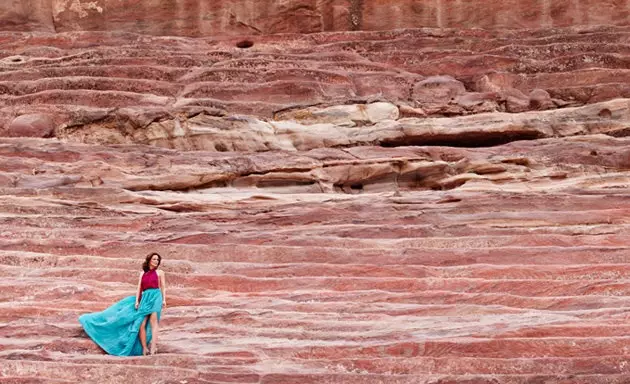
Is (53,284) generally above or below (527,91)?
below

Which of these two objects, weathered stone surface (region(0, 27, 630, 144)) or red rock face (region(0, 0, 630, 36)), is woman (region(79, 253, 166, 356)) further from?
red rock face (region(0, 0, 630, 36))

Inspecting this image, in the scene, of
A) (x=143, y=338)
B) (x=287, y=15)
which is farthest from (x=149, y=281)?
(x=287, y=15)

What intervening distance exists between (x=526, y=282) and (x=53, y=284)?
3951mm

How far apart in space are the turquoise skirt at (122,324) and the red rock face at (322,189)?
0.18 metres

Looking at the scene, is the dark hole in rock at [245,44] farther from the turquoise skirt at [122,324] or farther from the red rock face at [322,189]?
the turquoise skirt at [122,324]

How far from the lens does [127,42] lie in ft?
62.0

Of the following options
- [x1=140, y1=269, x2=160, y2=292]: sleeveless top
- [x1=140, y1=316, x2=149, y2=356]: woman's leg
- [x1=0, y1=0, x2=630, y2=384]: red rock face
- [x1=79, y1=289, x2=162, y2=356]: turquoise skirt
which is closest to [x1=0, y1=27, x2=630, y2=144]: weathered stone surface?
[x1=0, y1=0, x2=630, y2=384]: red rock face

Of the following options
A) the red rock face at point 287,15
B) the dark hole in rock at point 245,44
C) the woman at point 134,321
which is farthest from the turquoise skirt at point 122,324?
the red rock face at point 287,15

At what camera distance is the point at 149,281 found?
9.04 meters

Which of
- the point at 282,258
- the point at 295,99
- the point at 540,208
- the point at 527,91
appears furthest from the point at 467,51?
the point at 282,258

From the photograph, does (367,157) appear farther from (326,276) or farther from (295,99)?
(326,276)

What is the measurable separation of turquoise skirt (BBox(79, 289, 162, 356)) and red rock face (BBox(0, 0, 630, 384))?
18cm

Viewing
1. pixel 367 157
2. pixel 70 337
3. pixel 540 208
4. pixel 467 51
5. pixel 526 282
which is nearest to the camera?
pixel 70 337

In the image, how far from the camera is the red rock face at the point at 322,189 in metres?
8.60
